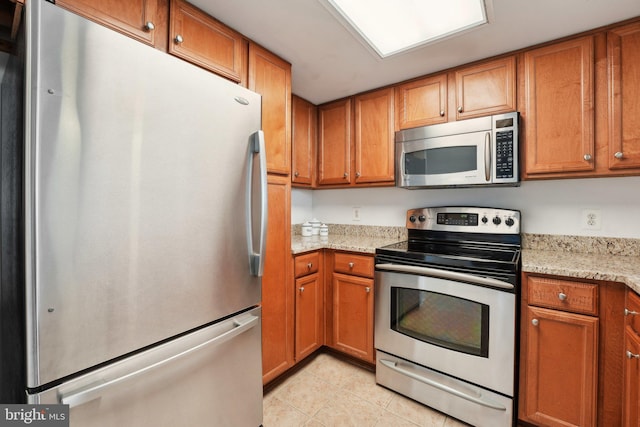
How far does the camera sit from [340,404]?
1.75 meters

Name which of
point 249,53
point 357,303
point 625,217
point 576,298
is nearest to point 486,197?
point 625,217

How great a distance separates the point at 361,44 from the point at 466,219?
1404mm

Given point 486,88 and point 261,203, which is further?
point 486,88

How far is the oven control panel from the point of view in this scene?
6.33 ft

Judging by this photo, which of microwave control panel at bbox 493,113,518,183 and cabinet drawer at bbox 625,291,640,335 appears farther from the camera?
microwave control panel at bbox 493,113,518,183

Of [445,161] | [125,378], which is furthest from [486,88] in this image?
[125,378]

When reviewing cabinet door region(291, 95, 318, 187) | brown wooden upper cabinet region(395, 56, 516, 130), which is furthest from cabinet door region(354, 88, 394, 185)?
cabinet door region(291, 95, 318, 187)

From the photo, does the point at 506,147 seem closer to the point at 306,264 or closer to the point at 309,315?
the point at 306,264

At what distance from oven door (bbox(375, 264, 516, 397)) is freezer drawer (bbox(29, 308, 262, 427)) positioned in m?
0.91

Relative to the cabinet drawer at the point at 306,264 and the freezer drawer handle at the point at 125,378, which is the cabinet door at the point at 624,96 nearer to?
the cabinet drawer at the point at 306,264

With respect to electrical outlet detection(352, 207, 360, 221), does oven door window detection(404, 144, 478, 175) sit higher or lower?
higher

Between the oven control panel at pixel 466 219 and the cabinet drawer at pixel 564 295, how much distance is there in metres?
0.56

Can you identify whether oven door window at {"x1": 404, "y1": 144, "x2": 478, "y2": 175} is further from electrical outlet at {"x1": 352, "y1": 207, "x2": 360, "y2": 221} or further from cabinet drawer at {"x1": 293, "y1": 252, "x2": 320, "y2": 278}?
cabinet drawer at {"x1": 293, "y1": 252, "x2": 320, "y2": 278}

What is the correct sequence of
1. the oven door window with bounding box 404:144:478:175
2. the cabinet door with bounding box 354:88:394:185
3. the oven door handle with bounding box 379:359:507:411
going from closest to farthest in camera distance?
the oven door handle with bounding box 379:359:507:411 → the oven door window with bounding box 404:144:478:175 → the cabinet door with bounding box 354:88:394:185
